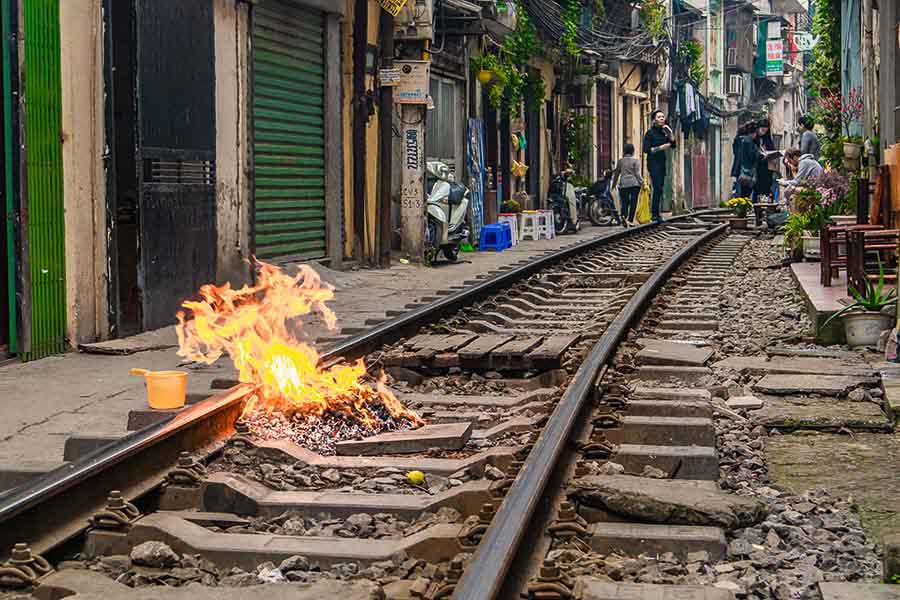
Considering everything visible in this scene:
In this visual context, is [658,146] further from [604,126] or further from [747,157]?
[604,126]

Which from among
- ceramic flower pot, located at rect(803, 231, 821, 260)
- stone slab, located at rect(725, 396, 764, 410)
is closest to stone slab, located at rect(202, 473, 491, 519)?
stone slab, located at rect(725, 396, 764, 410)

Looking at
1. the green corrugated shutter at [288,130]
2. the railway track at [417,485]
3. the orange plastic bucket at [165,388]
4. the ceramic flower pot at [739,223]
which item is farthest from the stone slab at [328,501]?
the ceramic flower pot at [739,223]

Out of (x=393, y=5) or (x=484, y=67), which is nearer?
(x=393, y=5)

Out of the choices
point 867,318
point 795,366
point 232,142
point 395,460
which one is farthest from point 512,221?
point 395,460

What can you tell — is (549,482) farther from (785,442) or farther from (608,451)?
(785,442)

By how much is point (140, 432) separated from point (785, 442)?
278cm

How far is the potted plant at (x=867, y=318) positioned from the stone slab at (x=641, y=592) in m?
5.69

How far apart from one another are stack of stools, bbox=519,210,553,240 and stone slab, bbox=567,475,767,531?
836 inches

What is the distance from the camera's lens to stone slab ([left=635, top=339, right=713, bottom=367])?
27.4 feet

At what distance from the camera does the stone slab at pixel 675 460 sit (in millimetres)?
5398

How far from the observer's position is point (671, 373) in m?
7.94

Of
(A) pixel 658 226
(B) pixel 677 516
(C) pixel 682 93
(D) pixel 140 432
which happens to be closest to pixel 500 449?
(B) pixel 677 516

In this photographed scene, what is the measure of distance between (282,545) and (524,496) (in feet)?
2.55

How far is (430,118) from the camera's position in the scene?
22375 millimetres
